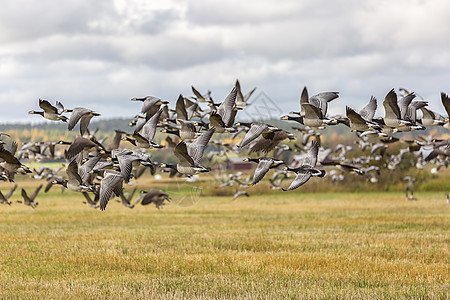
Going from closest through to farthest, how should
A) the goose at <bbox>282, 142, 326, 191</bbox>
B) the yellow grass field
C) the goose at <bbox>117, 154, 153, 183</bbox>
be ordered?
1. the goose at <bbox>117, 154, 153, 183</bbox>
2. the goose at <bbox>282, 142, 326, 191</bbox>
3. the yellow grass field

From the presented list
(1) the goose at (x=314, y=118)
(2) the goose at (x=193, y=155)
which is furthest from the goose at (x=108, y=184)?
(1) the goose at (x=314, y=118)

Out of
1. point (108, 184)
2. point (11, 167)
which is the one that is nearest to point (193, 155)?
point (108, 184)

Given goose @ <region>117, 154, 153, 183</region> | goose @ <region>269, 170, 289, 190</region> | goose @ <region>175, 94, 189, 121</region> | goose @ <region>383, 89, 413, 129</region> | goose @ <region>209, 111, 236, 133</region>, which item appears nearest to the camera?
goose @ <region>117, 154, 153, 183</region>

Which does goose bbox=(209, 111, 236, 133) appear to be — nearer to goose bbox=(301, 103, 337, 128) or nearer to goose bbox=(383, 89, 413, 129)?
goose bbox=(301, 103, 337, 128)

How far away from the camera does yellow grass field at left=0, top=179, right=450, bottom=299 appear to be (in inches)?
505

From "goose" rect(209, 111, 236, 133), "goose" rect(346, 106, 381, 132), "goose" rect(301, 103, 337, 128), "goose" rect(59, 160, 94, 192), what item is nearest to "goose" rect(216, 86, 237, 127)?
"goose" rect(209, 111, 236, 133)

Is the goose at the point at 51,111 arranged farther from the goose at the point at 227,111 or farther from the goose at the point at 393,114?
the goose at the point at 393,114

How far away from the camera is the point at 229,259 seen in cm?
1684

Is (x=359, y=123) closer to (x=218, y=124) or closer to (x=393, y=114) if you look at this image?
(x=393, y=114)

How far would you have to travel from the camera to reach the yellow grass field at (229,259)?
12.8m

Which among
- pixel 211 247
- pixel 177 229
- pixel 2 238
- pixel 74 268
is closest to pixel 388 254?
pixel 211 247

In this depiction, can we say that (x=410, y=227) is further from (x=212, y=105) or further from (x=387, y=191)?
(x=387, y=191)

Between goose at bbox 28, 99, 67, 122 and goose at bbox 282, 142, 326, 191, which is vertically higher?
goose at bbox 28, 99, 67, 122

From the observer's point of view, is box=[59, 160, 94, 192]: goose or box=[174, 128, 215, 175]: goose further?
box=[59, 160, 94, 192]: goose
